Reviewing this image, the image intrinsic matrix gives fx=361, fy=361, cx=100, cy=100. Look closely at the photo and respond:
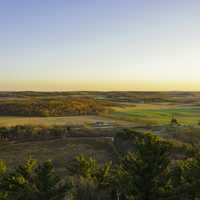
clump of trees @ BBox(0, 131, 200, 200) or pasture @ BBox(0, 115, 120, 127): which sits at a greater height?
clump of trees @ BBox(0, 131, 200, 200)

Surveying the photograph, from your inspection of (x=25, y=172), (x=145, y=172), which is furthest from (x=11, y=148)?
(x=145, y=172)

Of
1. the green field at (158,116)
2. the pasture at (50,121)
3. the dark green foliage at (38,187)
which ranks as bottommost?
the pasture at (50,121)

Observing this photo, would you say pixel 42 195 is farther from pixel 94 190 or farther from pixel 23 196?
pixel 94 190

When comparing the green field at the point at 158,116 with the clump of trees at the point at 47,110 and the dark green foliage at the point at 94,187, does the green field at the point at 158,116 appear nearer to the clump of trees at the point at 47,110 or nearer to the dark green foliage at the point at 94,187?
the clump of trees at the point at 47,110

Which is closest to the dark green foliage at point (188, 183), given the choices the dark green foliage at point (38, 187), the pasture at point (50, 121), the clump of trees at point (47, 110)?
the dark green foliage at point (38, 187)

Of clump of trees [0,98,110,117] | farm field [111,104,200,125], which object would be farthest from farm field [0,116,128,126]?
clump of trees [0,98,110,117]

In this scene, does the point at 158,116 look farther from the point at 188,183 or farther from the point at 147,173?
the point at 147,173

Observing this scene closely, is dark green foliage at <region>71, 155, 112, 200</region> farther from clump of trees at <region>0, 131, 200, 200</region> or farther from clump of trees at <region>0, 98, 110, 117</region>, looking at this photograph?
clump of trees at <region>0, 98, 110, 117</region>

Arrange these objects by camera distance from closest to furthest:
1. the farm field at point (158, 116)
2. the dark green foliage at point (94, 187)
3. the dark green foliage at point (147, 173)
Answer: the dark green foliage at point (147, 173) → the dark green foliage at point (94, 187) → the farm field at point (158, 116)

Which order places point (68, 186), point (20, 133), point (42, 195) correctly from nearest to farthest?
point (42, 195)
point (68, 186)
point (20, 133)
